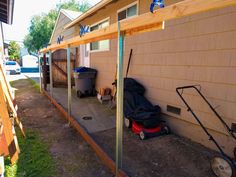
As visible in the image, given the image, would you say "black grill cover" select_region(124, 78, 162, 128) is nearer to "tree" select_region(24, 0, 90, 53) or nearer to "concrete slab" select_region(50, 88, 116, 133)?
"concrete slab" select_region(50, 88, 116, 133)

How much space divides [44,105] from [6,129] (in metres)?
3.59

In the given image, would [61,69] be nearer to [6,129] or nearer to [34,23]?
[6,129]

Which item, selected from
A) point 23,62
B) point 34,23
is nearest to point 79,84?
point 34,23

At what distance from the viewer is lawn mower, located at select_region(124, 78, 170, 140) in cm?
333

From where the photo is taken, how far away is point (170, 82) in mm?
3574

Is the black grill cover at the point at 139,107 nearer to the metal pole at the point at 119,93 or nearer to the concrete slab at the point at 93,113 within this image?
the concrete slab at the point at 93,113

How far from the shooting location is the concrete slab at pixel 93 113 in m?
3.96

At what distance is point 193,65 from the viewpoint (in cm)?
310

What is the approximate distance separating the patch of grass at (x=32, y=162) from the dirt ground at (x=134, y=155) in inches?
4.7

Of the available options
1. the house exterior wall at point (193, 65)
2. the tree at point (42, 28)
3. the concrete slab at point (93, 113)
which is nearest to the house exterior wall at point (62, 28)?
the concrete slab at point (93, 113)

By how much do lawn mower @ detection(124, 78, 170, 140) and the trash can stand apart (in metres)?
2.95

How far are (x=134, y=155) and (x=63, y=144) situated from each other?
4.38 feet

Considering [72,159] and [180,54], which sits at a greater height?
[180,54]

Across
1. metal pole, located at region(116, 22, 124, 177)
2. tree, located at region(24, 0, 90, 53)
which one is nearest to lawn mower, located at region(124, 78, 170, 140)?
metal pole, located at region(116, 22, 124, 177)
